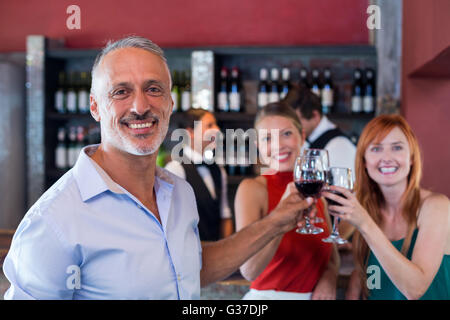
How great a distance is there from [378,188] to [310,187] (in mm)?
421

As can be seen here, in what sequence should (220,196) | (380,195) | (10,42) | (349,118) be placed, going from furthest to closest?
(10,42) → (349,118) → (220,196) → (380,195)

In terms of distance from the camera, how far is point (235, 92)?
3404mm

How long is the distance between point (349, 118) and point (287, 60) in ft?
2.15

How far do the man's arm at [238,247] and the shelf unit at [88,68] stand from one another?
2008mm

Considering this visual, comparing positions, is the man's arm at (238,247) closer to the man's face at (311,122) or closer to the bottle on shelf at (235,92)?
the man's face at (311,122)

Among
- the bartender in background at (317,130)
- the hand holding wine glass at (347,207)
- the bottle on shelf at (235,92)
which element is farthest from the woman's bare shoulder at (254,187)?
the bottle on shelf at (235,92)

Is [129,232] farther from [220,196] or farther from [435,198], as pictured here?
[220,196]

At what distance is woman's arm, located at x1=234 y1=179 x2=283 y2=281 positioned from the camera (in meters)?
1.34

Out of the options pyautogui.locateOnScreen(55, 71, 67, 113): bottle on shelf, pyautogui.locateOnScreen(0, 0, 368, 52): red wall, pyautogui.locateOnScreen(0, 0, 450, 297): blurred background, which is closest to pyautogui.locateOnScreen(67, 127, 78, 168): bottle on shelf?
pyautogui.locateOnScreen(0, 0, 450, 297): blurred background

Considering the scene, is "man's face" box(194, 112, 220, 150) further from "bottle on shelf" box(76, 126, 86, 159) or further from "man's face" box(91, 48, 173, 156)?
"man's face" box(91, 48, 173, 156)

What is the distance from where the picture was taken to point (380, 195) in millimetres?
1535

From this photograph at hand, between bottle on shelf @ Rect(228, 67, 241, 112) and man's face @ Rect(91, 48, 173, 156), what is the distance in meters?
2.31
